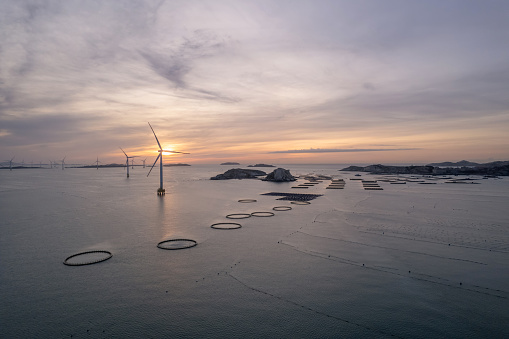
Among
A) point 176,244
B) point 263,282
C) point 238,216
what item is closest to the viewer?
point 263,282

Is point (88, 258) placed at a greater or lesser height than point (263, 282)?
lesser

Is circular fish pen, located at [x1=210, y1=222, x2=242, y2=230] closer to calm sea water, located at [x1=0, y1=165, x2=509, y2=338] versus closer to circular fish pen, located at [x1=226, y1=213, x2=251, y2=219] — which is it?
calm sea water, located at [x1=0, y1=165, x2=509, y2=338]

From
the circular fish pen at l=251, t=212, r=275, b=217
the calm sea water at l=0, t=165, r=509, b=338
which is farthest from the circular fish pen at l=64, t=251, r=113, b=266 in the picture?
the circular fish pen at l=251, t=212, r=275, b=217

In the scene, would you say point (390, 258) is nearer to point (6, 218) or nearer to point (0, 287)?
point (0, 287)

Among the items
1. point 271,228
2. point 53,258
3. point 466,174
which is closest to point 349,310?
point 271,228

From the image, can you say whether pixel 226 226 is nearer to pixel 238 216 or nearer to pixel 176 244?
pixel 238 216

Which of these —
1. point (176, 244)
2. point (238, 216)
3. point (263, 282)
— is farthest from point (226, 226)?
point (263, 282)
